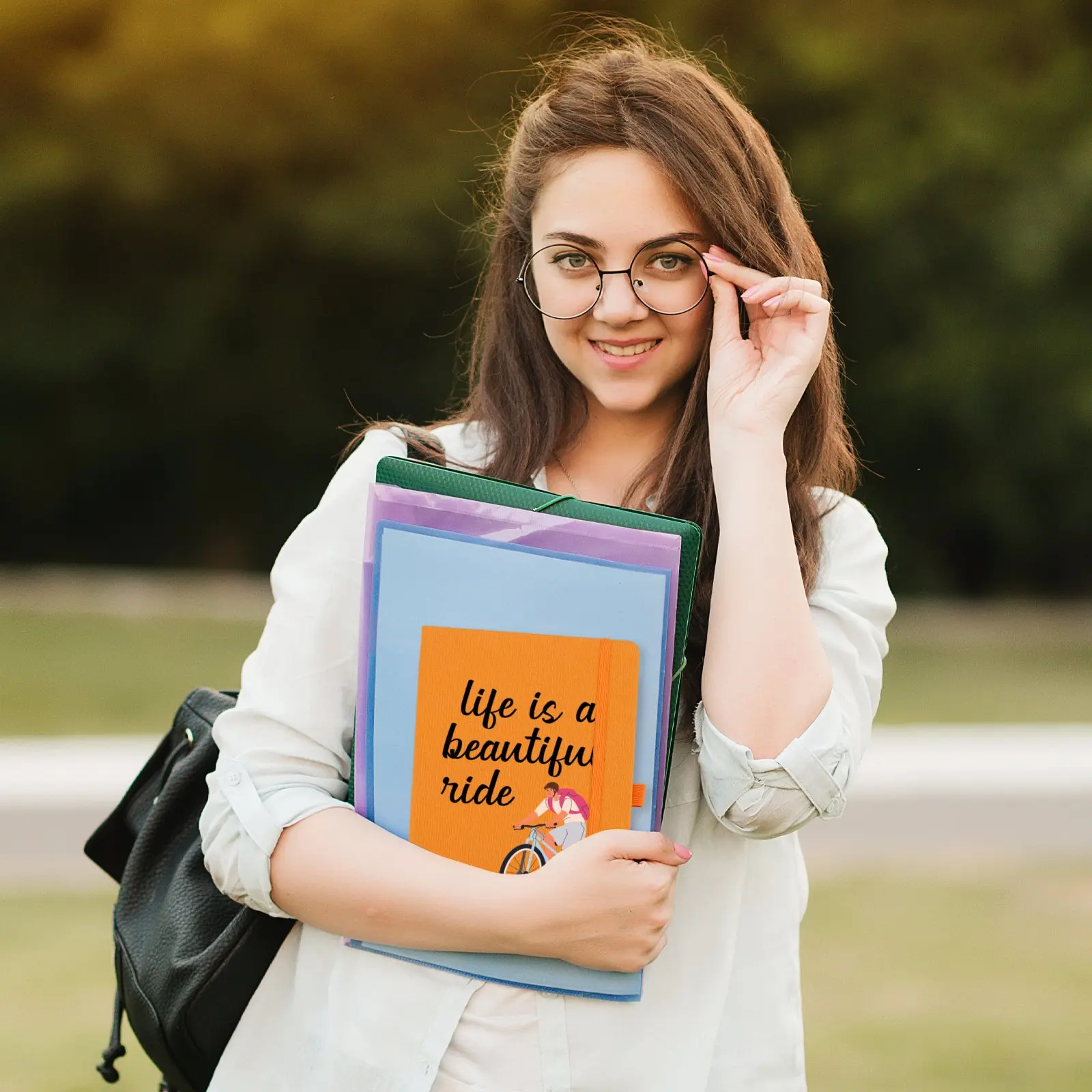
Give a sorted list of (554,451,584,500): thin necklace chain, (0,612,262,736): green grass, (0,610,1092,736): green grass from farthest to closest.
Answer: (0,610,1092,736): green grass < (0,612,262,736): green grass < (554,451,584,500): thin necklace chain

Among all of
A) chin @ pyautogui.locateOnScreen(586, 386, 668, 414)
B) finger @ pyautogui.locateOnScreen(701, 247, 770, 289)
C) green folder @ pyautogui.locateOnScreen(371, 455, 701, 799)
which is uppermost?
finger @ pyautogui.locateOnScreen(701, 247, 770, 289)

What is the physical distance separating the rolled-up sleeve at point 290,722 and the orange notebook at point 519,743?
4.0 inches

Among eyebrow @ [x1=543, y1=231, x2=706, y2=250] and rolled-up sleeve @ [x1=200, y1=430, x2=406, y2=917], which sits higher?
eyebrow @ [x1=543, y1=231, x2=706, y2=250]

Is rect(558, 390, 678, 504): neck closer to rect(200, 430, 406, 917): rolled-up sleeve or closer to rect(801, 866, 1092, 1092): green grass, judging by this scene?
rect(200, 430, 406, 917): rolled-up sleeve

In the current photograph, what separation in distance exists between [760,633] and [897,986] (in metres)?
2.51

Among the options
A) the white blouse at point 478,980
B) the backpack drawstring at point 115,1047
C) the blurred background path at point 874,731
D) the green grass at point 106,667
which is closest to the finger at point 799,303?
the white blouse at point 478,980

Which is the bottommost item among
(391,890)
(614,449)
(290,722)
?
(391,890)

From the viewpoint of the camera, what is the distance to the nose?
1.25 metres

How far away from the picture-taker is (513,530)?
3.61 feet

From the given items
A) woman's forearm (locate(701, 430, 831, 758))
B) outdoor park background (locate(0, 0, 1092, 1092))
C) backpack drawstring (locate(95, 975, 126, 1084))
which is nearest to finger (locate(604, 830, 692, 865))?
woman's forearm (locate(701, 430, 831, 758))

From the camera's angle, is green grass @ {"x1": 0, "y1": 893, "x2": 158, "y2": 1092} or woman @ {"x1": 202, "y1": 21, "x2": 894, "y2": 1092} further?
green grass @ {"x1": 0, "y1": 893, "x2": 158, "y2": 1092}

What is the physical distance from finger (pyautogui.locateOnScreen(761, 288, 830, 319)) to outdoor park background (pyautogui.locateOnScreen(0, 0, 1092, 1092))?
24.3 ft

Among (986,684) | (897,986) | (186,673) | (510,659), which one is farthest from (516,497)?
(986,684)

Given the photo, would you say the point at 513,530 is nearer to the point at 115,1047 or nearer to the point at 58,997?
the point at 115,1047
